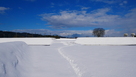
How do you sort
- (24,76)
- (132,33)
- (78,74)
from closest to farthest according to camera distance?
1. (24,76)
2. (78,74)
3. (132,33)

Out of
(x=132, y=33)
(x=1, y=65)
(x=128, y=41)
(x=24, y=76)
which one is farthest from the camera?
(x=132, y=33)

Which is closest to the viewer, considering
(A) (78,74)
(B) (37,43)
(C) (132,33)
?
(A) (78,74)

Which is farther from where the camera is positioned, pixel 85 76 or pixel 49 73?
pixel 49 73

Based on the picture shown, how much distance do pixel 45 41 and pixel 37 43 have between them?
3.79 feet

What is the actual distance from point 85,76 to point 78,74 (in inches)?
10.5

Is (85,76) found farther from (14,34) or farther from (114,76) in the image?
(14,34)

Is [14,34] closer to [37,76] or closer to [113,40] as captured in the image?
[113,40]

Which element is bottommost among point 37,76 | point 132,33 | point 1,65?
point 37,76

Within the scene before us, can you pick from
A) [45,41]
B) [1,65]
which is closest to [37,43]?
[45,41]

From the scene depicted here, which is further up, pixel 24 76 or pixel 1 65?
pixel 1 65

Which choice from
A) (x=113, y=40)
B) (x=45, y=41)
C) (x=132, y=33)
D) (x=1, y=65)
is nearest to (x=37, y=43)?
(x=45, y=41)

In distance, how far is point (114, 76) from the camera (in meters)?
3.21

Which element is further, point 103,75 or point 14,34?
point 14,34

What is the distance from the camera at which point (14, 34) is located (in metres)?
26.6
